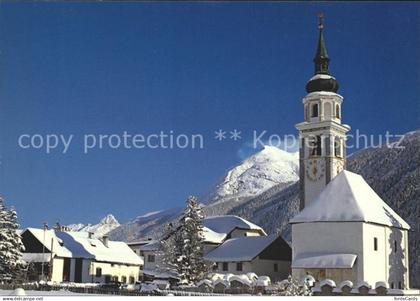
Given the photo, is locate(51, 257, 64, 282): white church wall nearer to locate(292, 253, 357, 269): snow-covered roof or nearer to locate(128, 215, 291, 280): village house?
locate(128, 215, 291, 280): village house

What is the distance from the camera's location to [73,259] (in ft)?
162

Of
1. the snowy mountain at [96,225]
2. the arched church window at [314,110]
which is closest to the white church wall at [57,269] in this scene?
the snowy mountain at [96,225]

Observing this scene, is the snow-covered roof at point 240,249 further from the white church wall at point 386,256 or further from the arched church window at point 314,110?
the white church wall at point 386,256

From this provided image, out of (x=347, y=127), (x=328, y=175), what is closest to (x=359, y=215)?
(x=328, y=175)

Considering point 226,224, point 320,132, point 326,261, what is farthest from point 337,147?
point 226,224

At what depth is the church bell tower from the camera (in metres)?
49.4

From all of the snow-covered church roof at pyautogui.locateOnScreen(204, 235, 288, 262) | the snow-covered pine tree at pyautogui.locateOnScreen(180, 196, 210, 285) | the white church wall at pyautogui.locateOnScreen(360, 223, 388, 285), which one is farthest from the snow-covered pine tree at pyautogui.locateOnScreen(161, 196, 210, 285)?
the white church wall at pyautogui.locateOnScreen(360, 223, 388, 285)

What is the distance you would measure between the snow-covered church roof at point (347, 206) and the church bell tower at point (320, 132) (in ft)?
23.9

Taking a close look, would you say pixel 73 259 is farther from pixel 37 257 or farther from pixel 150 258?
pixel 150 258

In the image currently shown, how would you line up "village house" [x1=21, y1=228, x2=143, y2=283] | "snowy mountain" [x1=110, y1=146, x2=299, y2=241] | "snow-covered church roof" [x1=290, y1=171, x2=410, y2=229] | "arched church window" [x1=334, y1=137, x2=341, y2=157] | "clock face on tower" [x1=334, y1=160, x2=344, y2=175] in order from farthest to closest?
"snowy mountain" [x1=110, y1=146, x2=299, y2=241] → "arched church window" [x1=334, y1=137, x2=341, y2=157] → "clock face on tower" [x1=334, y1=160, x2=344, y2=175] → "village house" [x1=21, y1=228, x2=143, y2=283] → "snow-covered church roof" [x1=290, y1=171, x2=410, y2=229]

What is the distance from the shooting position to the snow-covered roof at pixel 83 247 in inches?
1912

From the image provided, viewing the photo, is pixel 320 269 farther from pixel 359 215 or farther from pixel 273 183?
pixel 273 183

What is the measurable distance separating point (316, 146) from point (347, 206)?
12.3 metres

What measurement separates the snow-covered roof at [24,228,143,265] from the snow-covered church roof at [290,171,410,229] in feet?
58.1
